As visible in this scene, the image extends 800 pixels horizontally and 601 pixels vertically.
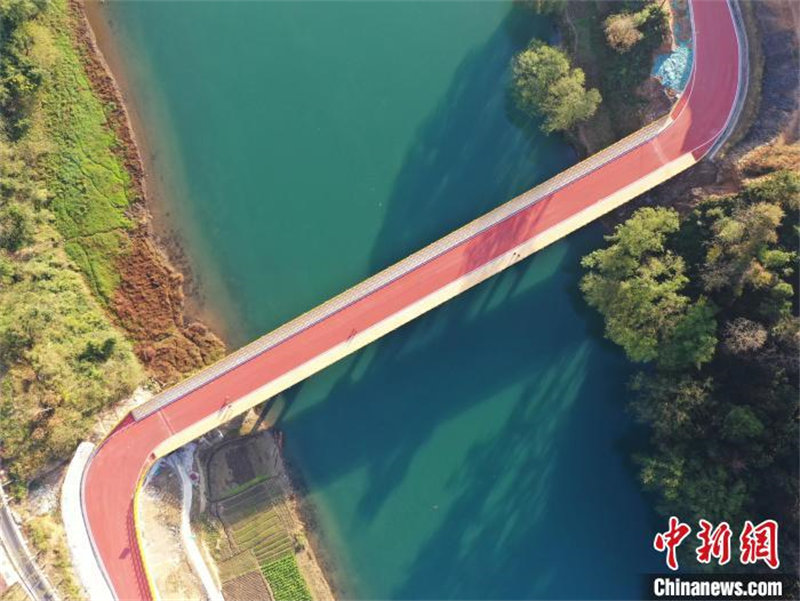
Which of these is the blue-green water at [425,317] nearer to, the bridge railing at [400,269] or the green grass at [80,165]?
the bridge railing at [400,269]

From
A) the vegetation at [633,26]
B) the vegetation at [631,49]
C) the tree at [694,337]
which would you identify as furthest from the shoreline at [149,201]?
the vegetation at [633,26]

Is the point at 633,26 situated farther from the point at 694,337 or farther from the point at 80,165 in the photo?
the point at 80,165

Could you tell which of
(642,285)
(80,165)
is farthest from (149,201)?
(642,285)

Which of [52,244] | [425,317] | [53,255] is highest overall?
[52,244]

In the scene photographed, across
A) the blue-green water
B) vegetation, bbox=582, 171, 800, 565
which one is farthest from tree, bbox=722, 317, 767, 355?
the blue-green water

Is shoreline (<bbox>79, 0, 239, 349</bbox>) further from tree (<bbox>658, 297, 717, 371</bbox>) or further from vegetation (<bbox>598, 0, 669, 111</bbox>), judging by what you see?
vegetation (<bbox>598, 0, 669, 111</bbox>)
